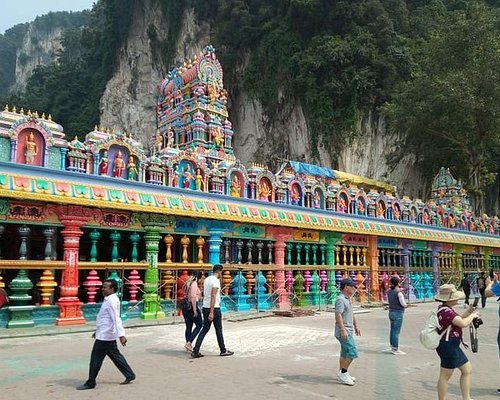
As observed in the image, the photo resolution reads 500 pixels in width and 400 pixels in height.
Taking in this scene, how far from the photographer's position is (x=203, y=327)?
7801 millimetres

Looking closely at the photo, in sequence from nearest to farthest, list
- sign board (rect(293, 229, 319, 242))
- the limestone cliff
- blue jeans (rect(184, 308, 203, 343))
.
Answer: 1. blue jeans (rect(184, 308, 203, 343))
2. sign board (rect(293, 229, 319, 242))
3. the limestone cliff

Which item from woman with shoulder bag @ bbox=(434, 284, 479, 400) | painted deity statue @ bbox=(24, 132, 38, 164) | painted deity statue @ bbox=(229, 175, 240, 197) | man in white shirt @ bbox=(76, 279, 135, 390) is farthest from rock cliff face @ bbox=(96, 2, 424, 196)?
woman with shoulder bag @ bbox=(434, 284, 479, 400)

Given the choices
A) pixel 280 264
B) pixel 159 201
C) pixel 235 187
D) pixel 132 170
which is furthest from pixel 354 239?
pixel 132 170

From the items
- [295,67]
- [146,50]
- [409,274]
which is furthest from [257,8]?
[409,274]

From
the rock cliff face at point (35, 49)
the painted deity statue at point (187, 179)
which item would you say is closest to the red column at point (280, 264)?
the painted deity statue at point (187, 179)

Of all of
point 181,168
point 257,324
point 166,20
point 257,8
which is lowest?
point 257,324

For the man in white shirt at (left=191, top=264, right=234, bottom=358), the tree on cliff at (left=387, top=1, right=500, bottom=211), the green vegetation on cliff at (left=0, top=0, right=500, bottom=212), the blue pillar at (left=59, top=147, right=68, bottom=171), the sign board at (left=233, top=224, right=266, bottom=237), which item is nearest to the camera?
the man in white shirt at (left=191, top=264, right=234, bottom=358)

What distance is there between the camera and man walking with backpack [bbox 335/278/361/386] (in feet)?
20.4

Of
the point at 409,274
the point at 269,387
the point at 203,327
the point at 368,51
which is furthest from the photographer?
the point at 368,51

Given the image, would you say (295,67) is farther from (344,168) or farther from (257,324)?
(257,324)

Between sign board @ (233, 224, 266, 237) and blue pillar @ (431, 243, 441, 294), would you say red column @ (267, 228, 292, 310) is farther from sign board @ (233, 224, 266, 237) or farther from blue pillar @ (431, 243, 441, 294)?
blue pillar @ (431, 243, 441, 294)

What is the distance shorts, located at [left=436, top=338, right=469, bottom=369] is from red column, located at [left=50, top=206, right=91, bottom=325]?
815 centimetres

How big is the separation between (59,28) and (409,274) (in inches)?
Result: 3789

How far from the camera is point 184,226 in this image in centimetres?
1312
